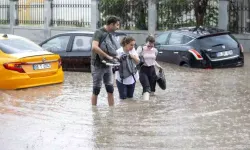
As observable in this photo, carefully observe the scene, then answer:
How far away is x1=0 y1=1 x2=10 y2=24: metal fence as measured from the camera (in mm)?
35781

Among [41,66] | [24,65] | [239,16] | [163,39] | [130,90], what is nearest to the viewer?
[130,90]

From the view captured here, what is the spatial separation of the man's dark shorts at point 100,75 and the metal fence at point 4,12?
2458cm

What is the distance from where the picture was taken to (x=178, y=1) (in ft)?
88.8

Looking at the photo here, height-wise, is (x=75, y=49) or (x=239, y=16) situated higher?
(x=239, y=16)

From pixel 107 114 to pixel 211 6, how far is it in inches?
656

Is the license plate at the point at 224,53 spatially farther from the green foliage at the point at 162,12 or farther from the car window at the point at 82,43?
the green foliage at the point at 162,12

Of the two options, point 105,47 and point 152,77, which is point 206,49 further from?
point 105,47

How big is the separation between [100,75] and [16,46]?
13.6 feet

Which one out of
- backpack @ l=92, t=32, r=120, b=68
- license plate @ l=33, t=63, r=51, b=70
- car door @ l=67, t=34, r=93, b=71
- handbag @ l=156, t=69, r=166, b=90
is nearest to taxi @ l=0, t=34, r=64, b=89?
license plate @ l=33, t=63, r=51, b=70

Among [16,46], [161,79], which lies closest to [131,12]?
[16,46]

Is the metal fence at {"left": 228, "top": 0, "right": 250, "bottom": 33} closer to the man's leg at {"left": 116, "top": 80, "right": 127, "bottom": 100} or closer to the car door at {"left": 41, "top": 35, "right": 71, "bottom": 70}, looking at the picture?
the car door at {"left": 41, "top": 35, "right": 71, "bottom": 70}

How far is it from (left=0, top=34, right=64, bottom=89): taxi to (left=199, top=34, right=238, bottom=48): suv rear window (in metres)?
5.29

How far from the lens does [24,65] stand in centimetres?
1458

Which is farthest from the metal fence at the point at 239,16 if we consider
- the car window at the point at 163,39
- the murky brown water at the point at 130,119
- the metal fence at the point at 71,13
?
the murky brown water at the point at 130,119
